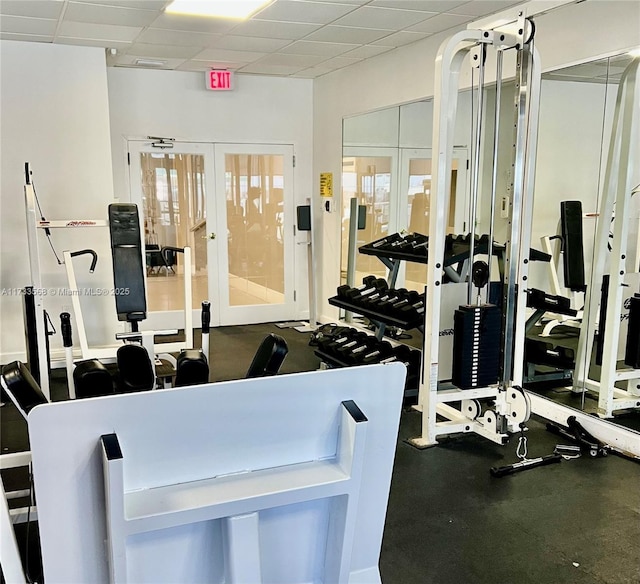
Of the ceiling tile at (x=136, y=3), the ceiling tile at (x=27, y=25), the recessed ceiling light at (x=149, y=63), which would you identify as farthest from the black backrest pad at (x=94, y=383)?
the recessed ceiling light at (x=149, y=63)

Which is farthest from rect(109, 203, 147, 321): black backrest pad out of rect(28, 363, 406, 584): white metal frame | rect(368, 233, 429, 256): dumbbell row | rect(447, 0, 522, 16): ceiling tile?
rect(28, 363, 406, 584): white metal frame

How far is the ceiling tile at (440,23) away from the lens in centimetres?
397

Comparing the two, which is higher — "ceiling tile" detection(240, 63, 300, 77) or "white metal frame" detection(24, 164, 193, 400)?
"ceiling tile" detection(240, 63, 300, 77)

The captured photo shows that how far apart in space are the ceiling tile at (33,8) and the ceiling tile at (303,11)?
1266 mm

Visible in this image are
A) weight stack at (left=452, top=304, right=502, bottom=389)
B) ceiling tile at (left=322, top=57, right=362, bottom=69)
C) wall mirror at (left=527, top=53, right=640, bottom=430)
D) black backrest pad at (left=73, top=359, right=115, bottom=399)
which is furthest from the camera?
ceiling tile at (left=322, top=57, right=362, bottom=69)

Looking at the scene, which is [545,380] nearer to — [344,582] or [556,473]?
[556,473]

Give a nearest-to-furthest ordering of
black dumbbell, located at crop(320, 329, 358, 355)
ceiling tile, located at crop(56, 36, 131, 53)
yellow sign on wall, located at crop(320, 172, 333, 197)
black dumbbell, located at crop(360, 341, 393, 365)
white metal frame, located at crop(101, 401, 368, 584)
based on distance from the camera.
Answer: white metal frame, located at crop(101, 401, 368, 584) → black dumbbell, located at crop(360, 341, 393, 365) → black dumbbell, located at crop(320, 329, 358, 355) → ceiling tile, located at crop(56, 36, 131, 53) → yellow sign on wall, located at crop(320, 172, 333, 197)

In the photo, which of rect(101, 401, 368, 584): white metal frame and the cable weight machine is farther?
the cable weight machine

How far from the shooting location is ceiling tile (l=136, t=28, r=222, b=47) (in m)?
4.32

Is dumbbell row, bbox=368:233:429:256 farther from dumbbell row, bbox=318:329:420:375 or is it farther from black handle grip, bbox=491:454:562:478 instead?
black handle grip, bbox=491:454:562:478

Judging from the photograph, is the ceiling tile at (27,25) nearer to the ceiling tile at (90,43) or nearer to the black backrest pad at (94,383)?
the ceiling tile at (90,43)

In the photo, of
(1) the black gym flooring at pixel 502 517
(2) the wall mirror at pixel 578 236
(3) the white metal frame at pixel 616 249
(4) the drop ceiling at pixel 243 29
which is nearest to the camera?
(1) the black gym flooring at pixel 502 517

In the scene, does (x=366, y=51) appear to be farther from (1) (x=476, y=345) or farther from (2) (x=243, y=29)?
(1) (x=476, y=345)

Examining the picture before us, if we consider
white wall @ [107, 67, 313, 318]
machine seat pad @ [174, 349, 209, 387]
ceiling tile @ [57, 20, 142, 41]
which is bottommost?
machine seat pad @ [174, 349, 209, 387]
